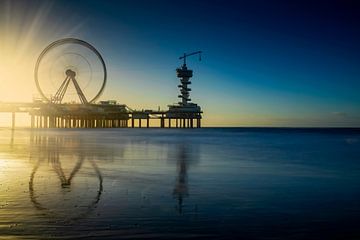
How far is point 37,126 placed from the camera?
187875mm

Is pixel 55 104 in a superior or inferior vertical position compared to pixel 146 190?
superior

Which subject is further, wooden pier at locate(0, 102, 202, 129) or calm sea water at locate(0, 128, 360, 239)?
wooden pier at locate(0, 102, 202, 129)

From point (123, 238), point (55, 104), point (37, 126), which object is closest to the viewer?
point (123, 238)

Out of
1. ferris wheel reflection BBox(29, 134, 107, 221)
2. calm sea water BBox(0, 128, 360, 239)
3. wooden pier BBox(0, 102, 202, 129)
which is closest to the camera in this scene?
calm sea water BBox(0, 128, 360, 239)

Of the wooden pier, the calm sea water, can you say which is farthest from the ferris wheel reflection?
the wooden pier

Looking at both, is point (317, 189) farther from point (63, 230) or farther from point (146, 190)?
point (63, 230)

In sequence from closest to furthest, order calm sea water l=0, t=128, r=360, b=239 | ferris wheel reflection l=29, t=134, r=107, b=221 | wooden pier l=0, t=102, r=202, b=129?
calm sea water l=0, t=128, r=360, b=239, ferris wheel reflection l=29, t=134, r=107, b=221, wooden pier l=0, t=102, r=202, b=129

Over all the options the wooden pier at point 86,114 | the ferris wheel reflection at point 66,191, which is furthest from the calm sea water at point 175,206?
the wooden pier at point 86,114

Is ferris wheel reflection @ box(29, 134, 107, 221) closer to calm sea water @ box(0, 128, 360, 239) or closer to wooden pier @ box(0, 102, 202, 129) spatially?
calm sea water @ box(0, 128, 360, 239)

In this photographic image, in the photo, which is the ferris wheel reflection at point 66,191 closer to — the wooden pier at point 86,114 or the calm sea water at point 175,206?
the calm sea water at point 175,206

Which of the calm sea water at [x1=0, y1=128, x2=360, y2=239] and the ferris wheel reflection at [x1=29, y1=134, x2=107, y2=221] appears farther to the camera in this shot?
the ferris wheel reflection at [x1=29, y1=134, x2=107, y2=221]

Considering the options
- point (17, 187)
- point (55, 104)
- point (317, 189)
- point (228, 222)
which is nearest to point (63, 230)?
point (228, 222)

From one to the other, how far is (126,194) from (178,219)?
4036mm

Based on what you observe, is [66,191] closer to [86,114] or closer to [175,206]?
[175,206]
